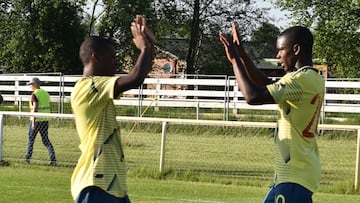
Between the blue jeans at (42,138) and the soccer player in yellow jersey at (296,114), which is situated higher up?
the soccer player in yellow jersey at (296,114)

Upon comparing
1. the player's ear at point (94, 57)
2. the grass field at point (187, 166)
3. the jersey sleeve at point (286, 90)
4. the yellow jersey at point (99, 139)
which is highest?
the player's ear at point (94, 57)

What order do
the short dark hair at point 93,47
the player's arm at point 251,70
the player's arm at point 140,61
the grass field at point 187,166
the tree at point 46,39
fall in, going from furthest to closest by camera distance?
the tree at point 46,39, the grass field at point 187,166, the player's arm at point 251,70, the short dark hair at point 93,47, the player's arm at point 140,61

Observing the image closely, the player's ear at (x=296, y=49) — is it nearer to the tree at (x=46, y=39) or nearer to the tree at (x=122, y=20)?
the tree at (x=46, y=39)

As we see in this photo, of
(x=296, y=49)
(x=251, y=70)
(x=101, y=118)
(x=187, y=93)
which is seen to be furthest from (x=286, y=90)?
(x=187, y=93)

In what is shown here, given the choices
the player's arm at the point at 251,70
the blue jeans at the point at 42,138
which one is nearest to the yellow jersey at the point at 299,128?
the player's arm at the point at 251,70

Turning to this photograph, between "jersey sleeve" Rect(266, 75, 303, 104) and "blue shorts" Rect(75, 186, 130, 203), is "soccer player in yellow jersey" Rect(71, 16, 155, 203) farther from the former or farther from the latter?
"jersey sleeve" Rect(266, 75, 303, 104)

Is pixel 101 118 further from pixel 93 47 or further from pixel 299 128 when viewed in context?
pixel 299 128

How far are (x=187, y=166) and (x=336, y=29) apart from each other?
26306 mm

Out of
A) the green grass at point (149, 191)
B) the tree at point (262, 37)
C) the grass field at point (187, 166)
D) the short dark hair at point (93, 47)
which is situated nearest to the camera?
the short dark hair at point (93, 47)

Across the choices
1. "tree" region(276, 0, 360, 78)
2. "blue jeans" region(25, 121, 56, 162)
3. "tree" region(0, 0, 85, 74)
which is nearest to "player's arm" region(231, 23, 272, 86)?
"blue jeans" region(25, 121, 56, 162)

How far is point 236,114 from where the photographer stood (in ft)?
102

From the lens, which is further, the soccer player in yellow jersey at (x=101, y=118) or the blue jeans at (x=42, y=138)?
the blue jeans at (x=42, y=138)

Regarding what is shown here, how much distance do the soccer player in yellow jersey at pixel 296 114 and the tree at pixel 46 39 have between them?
1558 inches

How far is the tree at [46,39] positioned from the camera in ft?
145
